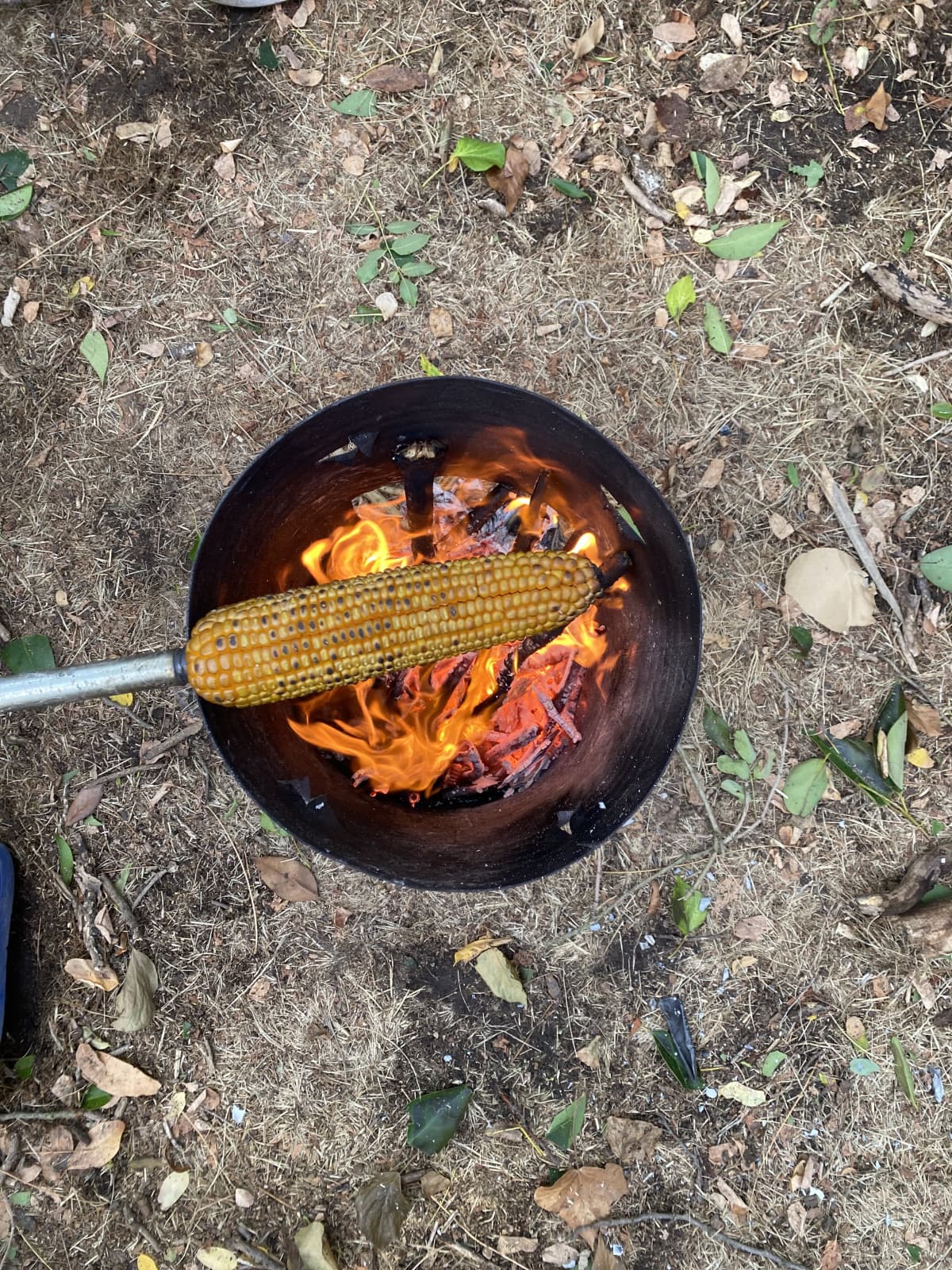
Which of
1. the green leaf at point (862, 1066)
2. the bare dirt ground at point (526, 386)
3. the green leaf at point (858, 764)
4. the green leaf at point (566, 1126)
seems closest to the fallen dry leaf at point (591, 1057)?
the bare dirt ground at point (526, 386)

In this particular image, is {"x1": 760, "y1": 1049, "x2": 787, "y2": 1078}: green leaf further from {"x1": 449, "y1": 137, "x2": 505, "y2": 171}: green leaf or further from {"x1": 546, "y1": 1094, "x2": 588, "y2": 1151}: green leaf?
{"x1": 449, "y1": 137, "x2": 505, "y2": 171}: green leaf

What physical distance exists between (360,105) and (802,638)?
2.68 m

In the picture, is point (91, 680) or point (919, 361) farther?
point (919, 361)

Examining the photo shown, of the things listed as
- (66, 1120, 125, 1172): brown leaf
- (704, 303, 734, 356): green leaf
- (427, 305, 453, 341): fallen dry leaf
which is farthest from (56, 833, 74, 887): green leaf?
(704, 303, 734, 356): green leaf

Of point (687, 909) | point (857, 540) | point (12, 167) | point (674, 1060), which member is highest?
point (12, 167)

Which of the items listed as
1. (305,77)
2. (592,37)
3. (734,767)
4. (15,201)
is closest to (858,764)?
(734,767)

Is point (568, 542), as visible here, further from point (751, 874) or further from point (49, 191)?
point (49, 191)

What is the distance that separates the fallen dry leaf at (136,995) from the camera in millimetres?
3168

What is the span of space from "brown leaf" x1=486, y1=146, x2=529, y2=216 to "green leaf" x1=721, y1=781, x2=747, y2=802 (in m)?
2.36

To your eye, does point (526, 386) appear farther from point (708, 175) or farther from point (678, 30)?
point (678, 30)

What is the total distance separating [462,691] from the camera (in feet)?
10.4

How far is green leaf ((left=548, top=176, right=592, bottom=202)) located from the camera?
10.6 ft

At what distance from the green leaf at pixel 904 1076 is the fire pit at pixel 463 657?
5.69ft

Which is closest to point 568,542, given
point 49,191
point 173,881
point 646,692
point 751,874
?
point 646,692
